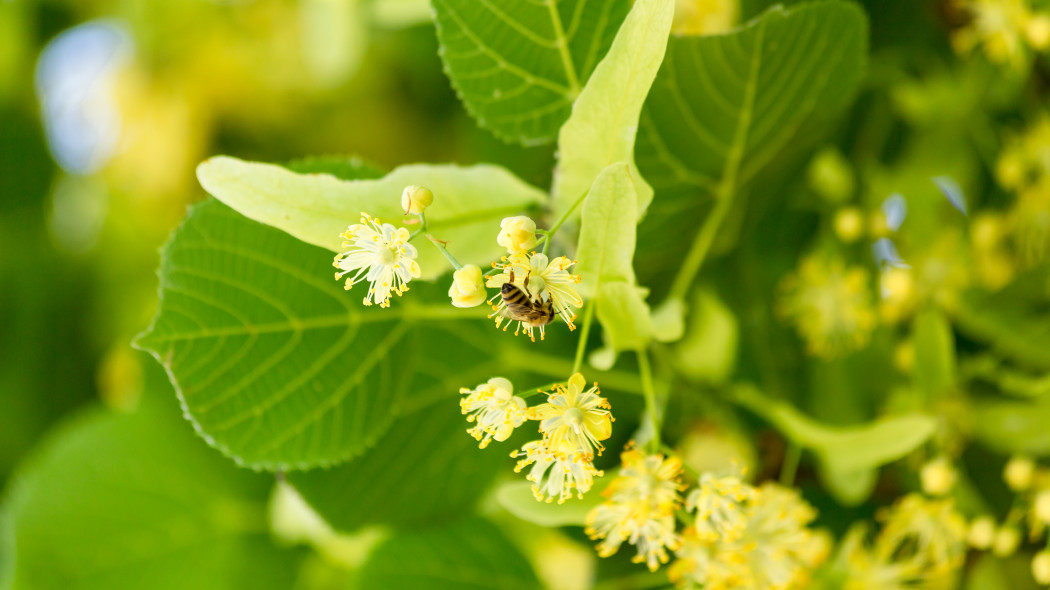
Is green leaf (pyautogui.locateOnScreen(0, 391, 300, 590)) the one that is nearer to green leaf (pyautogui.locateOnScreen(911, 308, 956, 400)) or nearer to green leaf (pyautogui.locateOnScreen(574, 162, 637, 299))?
green leaf (pyautogui.locateOnScreen(574, 162, 637, 299))

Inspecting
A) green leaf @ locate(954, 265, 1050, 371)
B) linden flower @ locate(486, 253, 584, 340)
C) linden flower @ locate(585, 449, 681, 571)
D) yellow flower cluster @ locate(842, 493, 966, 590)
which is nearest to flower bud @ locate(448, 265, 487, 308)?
linden flower @ locate(486, 253, 584, 340)

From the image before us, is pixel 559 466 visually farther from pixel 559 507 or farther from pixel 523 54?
pixel 523 54

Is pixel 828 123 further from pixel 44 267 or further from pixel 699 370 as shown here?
pixel 44 267

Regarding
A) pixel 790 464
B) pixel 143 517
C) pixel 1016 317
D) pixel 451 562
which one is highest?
pixel 1016 317

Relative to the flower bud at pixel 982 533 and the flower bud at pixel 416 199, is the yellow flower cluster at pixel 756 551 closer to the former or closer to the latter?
Result: the flower bud at pixel 982 533

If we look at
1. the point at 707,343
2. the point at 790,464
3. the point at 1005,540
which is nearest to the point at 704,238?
the point at 707,343

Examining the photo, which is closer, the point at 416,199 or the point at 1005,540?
the point at 416,199

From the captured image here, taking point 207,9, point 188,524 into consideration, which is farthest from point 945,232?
point 207,9
